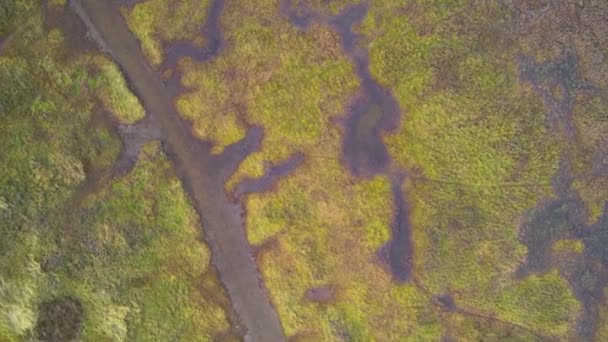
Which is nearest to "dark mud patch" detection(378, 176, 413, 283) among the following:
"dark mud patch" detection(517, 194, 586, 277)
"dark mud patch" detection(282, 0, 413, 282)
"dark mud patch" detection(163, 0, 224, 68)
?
"dark mud patch" detection(282, 0, 413, 282)

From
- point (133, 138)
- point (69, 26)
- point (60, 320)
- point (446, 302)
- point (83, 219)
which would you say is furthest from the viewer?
point (446, 302)

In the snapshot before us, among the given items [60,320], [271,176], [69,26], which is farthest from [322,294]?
[69,26]

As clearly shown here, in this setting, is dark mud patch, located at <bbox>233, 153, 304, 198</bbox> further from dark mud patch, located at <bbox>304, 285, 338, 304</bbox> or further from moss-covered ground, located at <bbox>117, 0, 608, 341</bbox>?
dark mud patch, located at <bbox>304, 285, 338, 304</bbox>

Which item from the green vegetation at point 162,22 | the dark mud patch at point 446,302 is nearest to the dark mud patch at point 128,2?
the green vegetation at point 162,22

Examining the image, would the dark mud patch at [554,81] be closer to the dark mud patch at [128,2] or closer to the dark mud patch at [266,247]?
the dark mud patch at [266,247]

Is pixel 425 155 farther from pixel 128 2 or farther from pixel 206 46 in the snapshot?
pixel 128 2

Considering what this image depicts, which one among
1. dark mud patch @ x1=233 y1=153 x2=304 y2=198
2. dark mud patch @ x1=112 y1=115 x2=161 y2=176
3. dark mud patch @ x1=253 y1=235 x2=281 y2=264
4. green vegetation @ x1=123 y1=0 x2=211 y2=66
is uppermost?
green vegetation @ x1=123 y1=0 x2=211 y2=66
